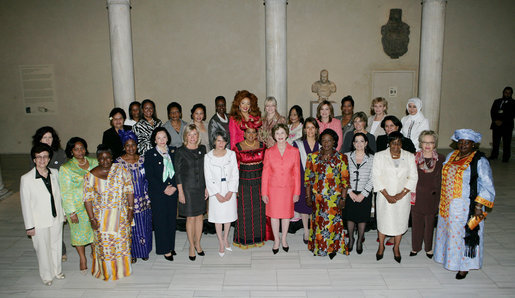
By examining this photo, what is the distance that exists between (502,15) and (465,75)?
190 centimetres

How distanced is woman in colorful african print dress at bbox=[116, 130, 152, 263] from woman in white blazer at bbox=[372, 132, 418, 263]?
111 inches

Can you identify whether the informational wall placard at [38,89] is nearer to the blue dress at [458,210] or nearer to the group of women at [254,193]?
the group of women at [254,193]

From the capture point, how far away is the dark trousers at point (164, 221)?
4676 mm

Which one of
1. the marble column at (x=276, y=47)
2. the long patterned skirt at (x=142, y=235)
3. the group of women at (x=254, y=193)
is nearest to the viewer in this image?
the group of women at (x=254, y=193)

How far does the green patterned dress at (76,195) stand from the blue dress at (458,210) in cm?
413

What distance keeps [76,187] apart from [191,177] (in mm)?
1315

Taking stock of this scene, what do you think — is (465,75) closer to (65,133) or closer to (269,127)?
(269,127)

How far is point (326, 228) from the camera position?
4707 mm

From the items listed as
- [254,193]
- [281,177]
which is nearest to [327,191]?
[281,177]

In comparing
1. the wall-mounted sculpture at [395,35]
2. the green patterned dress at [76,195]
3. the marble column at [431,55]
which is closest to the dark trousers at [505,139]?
the marble column at [431,55]

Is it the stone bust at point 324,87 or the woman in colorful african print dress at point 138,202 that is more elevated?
the stone bust at point 324,87

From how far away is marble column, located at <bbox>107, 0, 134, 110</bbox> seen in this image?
8203 millimetres

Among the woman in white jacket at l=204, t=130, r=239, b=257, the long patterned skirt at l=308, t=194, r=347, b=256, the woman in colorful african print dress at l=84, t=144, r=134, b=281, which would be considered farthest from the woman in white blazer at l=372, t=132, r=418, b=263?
the woman in colorful african print dress at l=84, t=144, r=134, b=281

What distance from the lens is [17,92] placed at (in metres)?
11.2
